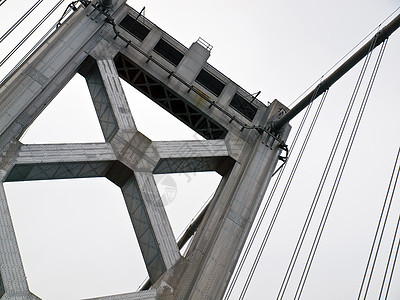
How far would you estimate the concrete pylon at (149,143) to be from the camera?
13.1m

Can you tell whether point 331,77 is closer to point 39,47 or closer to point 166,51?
point 166,51

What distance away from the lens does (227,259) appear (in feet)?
45.1

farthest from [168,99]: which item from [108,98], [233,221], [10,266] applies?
[10,266]

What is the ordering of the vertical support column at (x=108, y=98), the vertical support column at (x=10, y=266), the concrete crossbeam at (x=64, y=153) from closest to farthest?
the vertical support column at (x=10, y=266), the concrete crossbeam at (x=64, y=153), the vertical support column at (x=108, y=98)

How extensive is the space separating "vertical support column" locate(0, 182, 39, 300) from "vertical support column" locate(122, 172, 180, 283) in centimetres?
277

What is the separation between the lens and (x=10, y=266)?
1170 cm

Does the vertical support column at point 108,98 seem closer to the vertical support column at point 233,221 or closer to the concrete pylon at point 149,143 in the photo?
the concrete pylon at point 149,143

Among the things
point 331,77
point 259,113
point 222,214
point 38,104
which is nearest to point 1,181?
point 38,104

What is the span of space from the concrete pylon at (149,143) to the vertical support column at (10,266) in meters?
0.02

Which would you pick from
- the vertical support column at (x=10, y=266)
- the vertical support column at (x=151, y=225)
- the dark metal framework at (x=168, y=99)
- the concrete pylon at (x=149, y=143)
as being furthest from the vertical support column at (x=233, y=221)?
the vertical support column at (x=10, y=266)

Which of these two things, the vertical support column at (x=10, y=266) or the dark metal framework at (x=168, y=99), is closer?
the vertical support column at (x=10, y=266)

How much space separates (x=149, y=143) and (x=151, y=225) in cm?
205

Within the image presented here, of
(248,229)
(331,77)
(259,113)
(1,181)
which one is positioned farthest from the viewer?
(259,113)

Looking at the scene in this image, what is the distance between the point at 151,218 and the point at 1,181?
314cm
